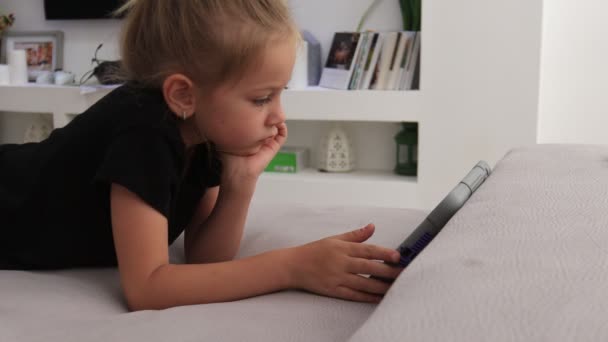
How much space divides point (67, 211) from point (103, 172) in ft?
0.60

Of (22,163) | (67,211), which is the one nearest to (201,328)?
(67,211)

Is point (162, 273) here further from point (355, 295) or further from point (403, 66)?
point (403, 66)

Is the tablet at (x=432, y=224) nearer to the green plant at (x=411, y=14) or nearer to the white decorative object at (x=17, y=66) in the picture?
the green plant at (x=411, y=14)

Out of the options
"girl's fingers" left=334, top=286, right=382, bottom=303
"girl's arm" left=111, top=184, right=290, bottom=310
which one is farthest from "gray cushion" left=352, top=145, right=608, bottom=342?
"girl's arm" left=111, top=184, right=290, bottom=310

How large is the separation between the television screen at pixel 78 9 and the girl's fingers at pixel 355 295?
2706 mm

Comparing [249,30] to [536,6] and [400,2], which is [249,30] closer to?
[536,6]

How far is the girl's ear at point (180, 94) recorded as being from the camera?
855 millimetres

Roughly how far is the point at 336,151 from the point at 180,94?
2013 millimetres

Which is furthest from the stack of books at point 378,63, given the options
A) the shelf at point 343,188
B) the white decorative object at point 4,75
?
the white decorative object at point 4,75

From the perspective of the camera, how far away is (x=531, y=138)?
96.2 inches

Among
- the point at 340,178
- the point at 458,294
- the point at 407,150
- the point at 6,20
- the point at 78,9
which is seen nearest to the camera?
the point at 458,294

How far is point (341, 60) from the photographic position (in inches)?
109

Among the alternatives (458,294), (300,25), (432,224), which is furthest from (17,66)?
(458,294)

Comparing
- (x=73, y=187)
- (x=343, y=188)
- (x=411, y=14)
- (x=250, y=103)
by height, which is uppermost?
(x=411, y=14)
